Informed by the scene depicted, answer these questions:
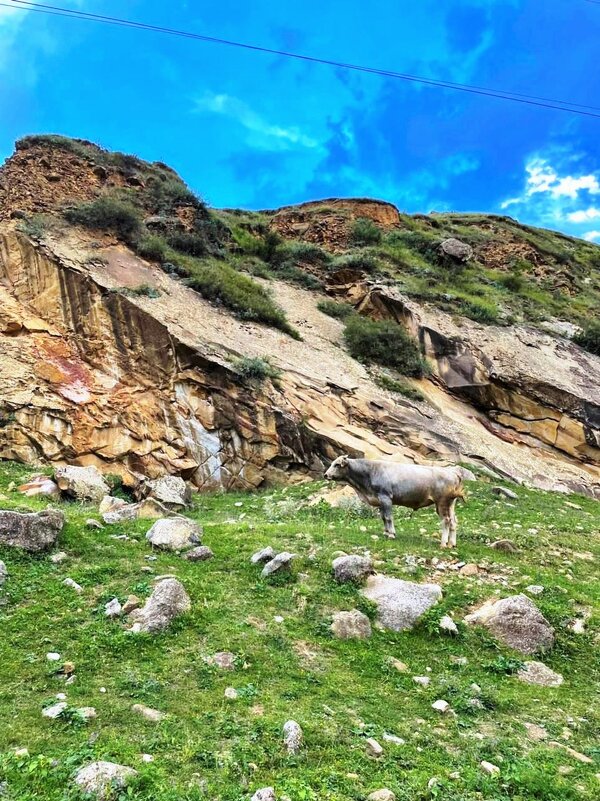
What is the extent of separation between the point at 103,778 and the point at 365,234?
4112 centimetres

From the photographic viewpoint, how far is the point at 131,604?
23.4ft

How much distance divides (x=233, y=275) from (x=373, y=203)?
24645 millimetres

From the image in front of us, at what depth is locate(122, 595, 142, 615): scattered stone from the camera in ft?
23.1

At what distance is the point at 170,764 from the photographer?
14.6ft

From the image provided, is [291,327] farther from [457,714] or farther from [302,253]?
[457,714]

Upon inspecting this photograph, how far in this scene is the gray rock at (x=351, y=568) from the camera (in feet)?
27.6

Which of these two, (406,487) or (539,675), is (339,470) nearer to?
(406,487)

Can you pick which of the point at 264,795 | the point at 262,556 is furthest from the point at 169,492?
the point at 264,795

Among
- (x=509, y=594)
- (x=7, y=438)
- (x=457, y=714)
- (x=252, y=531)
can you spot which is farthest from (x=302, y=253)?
(x=457, y=714)

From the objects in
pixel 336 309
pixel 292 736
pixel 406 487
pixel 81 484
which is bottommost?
pixel 292 736

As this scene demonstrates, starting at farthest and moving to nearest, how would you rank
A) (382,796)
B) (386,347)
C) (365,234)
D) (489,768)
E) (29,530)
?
(365,234), (386,347), (29,530), (489,768), (382,796)

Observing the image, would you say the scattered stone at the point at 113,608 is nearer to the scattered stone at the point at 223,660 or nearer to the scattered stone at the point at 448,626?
the scattered stone at the point at 223,660

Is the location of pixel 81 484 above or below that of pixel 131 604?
above

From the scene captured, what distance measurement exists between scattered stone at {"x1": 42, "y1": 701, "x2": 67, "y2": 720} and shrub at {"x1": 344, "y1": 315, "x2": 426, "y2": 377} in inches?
889
